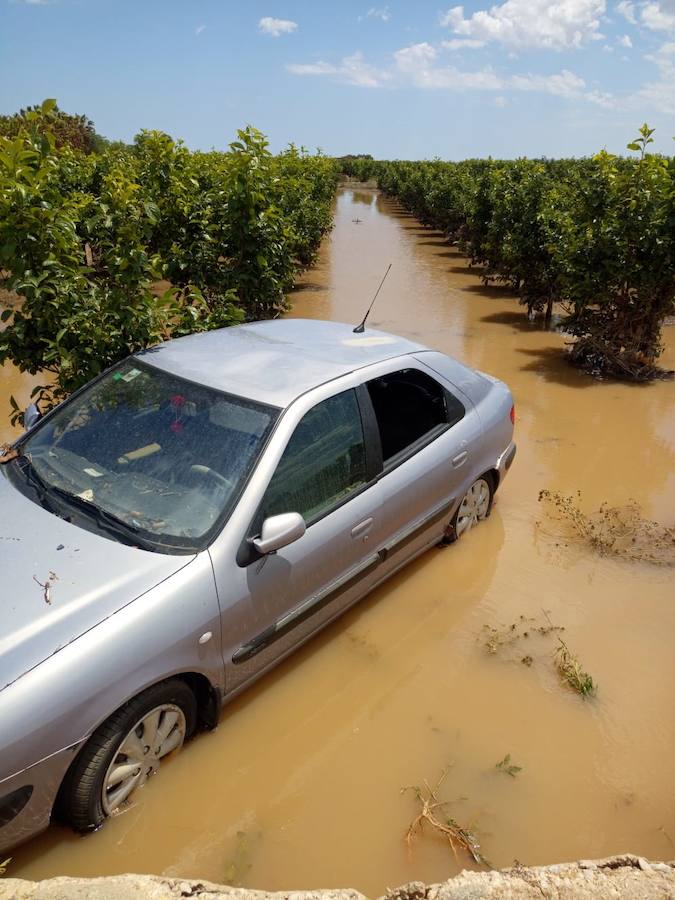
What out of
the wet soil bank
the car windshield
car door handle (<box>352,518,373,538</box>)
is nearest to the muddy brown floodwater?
the wet soil bank

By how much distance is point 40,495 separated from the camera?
2.88m

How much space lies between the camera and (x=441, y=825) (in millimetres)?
2623

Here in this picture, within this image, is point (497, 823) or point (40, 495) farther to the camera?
point (40, 495)

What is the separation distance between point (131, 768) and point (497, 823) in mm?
1483

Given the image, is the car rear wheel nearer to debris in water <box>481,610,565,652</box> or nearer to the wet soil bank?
debris in water <box>481,610,565,652</box>

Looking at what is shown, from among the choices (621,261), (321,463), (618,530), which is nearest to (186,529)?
(321,463)

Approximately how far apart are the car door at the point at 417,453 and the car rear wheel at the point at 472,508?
0.65 feet

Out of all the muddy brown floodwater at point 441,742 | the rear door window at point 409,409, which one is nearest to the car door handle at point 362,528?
the rear door window at point 409,409

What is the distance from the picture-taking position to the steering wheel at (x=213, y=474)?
2.80 metres

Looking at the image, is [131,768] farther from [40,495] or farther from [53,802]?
[40,495]

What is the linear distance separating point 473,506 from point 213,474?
7.76 ft

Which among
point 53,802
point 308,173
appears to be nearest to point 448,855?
point 53,802

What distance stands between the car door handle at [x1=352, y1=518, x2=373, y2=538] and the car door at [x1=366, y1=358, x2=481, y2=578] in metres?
0.13

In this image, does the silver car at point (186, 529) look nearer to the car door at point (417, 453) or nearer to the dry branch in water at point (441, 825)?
the car door at point (417, 453)
